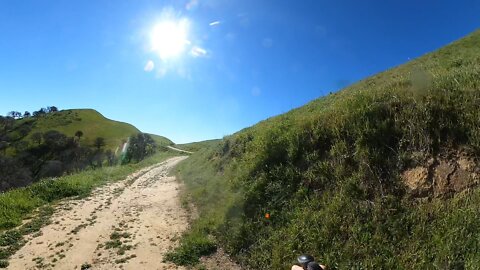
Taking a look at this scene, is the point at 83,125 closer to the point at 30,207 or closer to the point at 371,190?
the point at 30,207

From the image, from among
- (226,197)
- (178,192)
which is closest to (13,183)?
(178,192)

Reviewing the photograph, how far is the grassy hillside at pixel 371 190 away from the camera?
8.16 meters

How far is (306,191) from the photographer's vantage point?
37.9 feet

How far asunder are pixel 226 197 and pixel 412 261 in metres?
9.60

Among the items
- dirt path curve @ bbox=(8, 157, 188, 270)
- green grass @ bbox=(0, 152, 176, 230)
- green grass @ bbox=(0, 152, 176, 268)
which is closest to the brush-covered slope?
green grass @ bbox=(0, 152, 176, 230)

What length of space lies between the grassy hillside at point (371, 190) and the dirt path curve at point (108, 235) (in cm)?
158

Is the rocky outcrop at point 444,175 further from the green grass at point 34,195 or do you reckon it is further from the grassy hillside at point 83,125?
the grassy hillside at point 83,125

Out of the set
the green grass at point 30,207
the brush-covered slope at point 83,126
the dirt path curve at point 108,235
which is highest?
the brush-covered slope at point 83,126

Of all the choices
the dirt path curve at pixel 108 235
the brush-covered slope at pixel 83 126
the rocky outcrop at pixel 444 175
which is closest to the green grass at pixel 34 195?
the dirt path curve at pixel 108 235

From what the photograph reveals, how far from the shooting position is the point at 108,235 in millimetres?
14586

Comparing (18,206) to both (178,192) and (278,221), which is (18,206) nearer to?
(178,192)

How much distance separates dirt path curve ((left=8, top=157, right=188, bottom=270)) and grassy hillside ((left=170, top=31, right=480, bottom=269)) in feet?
5.20

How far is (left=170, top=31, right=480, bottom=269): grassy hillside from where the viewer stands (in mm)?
8156

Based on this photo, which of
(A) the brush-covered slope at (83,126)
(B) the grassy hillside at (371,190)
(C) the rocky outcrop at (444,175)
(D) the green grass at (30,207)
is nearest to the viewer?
(B) the grassy hillside at (371,190)
